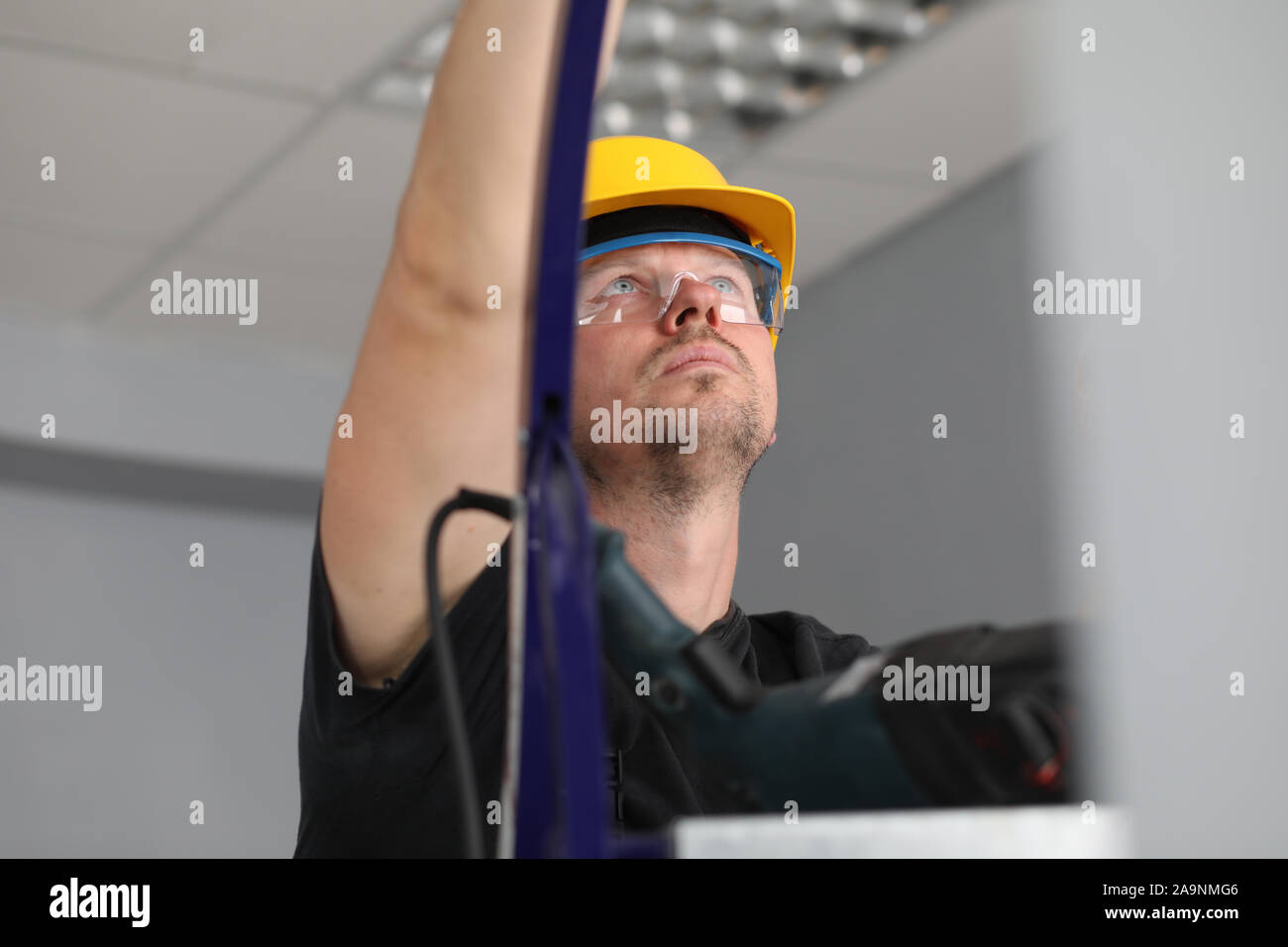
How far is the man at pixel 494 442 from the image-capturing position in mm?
693

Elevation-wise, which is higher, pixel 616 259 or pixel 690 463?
pixel 616 259

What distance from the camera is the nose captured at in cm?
111

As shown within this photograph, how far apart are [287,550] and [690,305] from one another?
9.89ft

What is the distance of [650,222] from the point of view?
117 centimetres

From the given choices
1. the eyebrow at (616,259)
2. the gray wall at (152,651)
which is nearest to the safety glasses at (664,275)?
the eyebrow at (616,259)

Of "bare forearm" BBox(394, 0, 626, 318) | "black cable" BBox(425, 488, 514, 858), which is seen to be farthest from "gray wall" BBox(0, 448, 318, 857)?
"black cable" BBox(425, 488, 514, 858)

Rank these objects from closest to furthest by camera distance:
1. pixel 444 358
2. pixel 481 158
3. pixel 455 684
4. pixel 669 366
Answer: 1. pixel 455 684
2. pixel 481 158
3. pixel 444 358
4. pixel 669 366

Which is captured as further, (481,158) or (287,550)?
(287,550)

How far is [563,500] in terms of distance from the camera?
41 cm

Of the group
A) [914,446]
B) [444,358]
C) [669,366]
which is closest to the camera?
[444,358]

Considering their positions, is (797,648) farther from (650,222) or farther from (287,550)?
(287,550)

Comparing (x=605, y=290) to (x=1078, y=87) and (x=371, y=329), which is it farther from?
(x=1078, y=87)

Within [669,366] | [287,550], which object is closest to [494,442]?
[669,366]

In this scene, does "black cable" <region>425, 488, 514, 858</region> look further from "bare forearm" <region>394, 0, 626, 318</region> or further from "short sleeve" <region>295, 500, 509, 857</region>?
"short sleeve" <region>295, 500, 509, 857</region>
